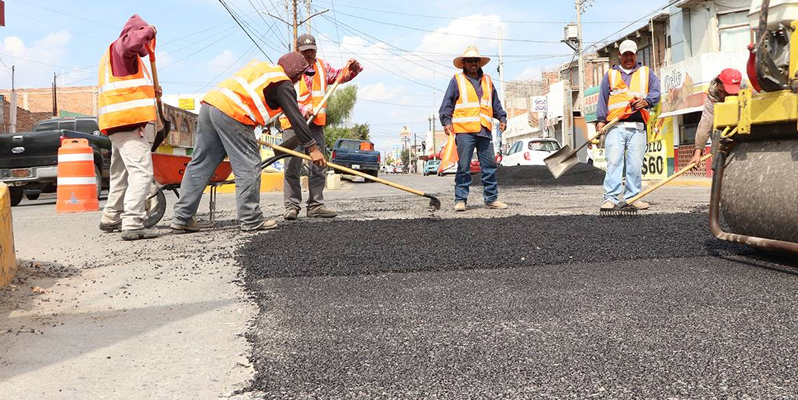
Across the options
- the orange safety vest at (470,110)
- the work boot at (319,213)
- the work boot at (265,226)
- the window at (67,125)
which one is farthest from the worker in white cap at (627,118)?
the window at (67,125)

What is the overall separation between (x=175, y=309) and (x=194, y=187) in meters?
2.69

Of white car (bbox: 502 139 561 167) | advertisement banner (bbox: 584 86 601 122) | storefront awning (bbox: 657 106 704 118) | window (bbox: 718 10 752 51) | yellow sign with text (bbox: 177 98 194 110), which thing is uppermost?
yellow sign with text (bbox: 177 98 194 110)

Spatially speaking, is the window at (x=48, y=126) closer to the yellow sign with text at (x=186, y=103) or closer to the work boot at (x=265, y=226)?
the work boot at (x=265, y=226)

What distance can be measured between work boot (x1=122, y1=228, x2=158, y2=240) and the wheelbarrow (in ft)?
1.58

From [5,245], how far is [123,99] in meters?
2.18

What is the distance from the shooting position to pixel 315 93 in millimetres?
6797

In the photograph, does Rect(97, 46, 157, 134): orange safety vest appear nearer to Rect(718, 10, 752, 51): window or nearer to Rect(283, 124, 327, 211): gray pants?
Rect(283, 124, 327, 211): gray pants

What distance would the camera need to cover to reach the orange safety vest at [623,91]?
6742 millimetres

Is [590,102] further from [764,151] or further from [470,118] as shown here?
[764,151]

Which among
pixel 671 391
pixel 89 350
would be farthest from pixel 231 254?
pixel 671 391

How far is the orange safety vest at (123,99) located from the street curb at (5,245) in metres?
1.68

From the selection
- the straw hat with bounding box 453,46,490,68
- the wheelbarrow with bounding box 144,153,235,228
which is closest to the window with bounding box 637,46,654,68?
the straw hat with bounding box 453,46,490,68

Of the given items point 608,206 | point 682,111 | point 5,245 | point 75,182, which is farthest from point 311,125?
point 682,111

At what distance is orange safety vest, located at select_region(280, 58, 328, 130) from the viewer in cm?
667
